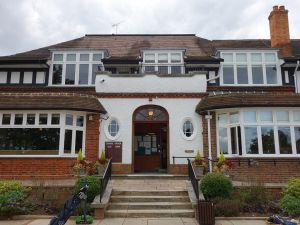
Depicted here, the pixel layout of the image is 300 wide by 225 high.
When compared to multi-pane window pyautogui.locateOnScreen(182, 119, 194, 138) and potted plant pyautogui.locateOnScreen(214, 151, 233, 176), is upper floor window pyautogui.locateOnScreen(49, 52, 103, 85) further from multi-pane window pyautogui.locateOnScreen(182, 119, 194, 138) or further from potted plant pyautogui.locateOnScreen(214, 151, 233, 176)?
potted plant pyautogui.locateOnScreen(214, 151, 233, 176)

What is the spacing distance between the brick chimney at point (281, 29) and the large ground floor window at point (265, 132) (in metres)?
7.17

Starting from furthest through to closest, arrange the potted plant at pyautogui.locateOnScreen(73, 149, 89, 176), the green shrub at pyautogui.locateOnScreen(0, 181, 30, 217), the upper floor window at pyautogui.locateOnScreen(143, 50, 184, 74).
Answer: the upper floor window at pyautogui.locateOnScreen(143, 50, 184, 74) → the potted plant at pyautogui.locateOnScreen(73, 149, 89, 176) → the green shrub at pyautogui.locateOnScreen(0, 181, 30, 217)

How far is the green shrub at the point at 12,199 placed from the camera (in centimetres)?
941

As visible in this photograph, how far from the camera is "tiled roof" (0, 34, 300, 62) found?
65.5 feet

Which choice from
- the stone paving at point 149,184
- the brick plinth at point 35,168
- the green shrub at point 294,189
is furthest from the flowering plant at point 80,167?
the green shrub at point 294,189

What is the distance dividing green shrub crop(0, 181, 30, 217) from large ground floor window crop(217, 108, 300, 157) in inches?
373

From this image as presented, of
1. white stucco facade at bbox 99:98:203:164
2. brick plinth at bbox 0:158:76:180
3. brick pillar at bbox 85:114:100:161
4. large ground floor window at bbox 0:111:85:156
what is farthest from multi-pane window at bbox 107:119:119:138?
brick plinth at bbox 0:158:76:180

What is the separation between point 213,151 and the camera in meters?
15.1

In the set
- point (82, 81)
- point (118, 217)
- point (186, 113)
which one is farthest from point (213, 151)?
point (82, 81)

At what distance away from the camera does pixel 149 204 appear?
10492 millimetres

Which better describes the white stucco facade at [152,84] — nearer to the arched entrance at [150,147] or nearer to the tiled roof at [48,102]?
the tiled roof at [48,102]

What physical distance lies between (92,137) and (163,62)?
7087 mm

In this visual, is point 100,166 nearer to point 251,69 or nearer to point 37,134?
point 37,134

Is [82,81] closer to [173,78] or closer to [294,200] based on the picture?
[173,78]
